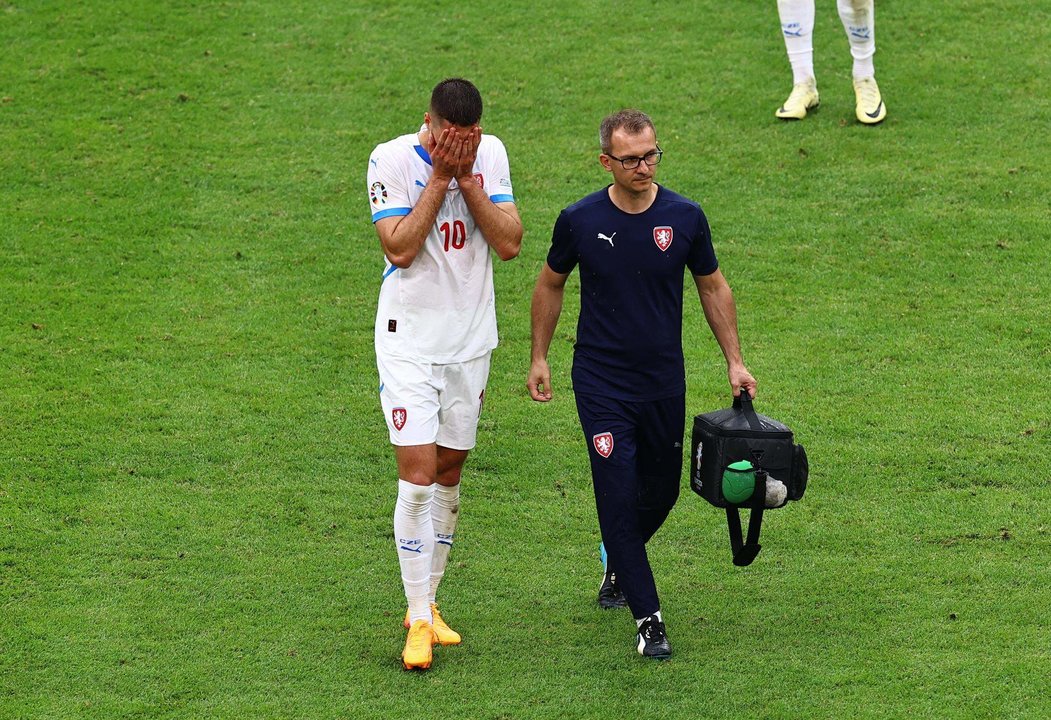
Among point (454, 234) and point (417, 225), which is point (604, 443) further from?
point (417, 225)

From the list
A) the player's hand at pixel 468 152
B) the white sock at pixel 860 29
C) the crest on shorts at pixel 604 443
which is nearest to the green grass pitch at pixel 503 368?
the white sock at pixel 860 29

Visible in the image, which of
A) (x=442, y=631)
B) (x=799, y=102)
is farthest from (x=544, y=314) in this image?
(x=799, y=102)

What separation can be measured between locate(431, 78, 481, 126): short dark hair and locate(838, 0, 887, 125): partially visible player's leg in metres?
6.06

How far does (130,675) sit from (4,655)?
0.57m

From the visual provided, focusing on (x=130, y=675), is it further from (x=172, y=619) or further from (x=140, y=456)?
(x=140, y=456)

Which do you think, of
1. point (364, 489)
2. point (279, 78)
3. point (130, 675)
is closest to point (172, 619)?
point (130, 675)

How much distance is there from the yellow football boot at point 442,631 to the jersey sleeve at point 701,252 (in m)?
1.85

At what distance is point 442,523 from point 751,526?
1.36 meters

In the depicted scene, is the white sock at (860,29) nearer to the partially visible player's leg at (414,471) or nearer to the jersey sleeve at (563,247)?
the jersey sleeve at (563,247)

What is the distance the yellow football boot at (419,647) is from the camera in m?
5.79

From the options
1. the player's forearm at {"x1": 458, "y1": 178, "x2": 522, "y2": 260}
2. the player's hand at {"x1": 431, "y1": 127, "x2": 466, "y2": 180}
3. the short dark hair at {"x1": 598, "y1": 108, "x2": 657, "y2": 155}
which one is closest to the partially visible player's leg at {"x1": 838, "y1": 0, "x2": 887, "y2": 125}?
the short dark hair at {"x1": 598, "y1": 108, "x2": 657, "y2": 155}

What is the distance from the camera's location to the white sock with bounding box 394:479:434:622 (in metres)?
5.81

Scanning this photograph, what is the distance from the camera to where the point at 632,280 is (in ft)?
19.0

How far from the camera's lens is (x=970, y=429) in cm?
762
